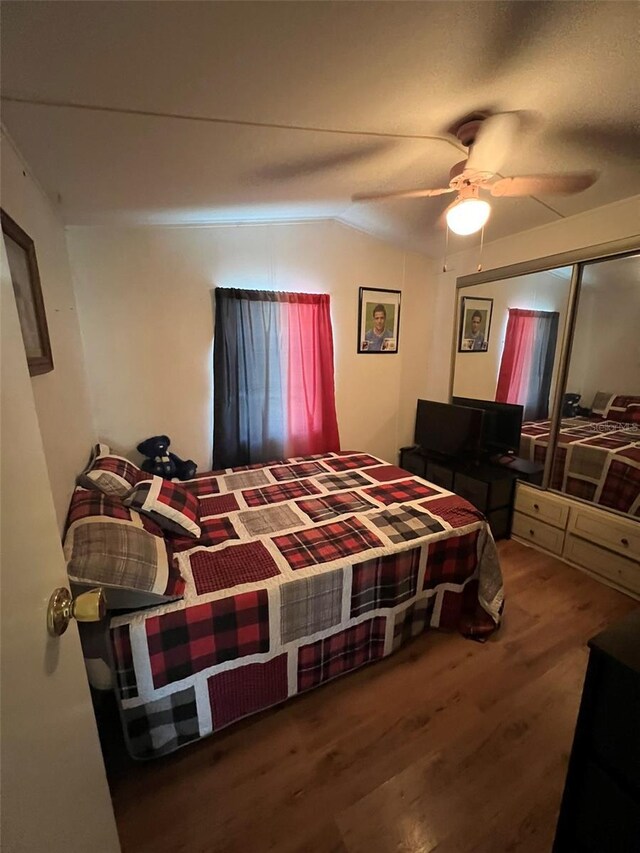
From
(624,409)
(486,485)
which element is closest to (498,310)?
(624,409)

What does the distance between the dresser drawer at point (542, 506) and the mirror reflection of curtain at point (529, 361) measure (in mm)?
572

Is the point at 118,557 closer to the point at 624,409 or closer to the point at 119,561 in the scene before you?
the point at 119,561

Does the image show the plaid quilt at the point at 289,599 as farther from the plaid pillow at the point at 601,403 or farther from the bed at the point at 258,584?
the plaid pillow at the point at 601,403

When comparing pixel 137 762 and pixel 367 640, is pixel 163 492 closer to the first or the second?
pixel 137 762

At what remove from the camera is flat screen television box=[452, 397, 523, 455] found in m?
2.73

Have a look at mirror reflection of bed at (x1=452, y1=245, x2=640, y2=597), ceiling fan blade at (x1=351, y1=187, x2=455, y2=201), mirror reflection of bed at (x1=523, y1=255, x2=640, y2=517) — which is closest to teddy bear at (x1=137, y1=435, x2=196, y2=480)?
ceiling fan blade at (x1=351, y1=187, x2=455, y2=201)

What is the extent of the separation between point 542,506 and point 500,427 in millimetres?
660

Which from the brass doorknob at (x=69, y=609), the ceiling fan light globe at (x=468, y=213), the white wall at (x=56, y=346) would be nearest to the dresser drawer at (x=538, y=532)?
the ceiling fan light globe at (x=468, y=213)

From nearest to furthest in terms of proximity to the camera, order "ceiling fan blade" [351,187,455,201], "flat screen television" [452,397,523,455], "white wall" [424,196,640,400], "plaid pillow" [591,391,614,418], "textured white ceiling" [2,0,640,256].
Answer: "textured white ceiling" [2,0,640,256], "ceiling fan blade" [351,187,455,201], "white wall" [424,196,640,400], "plaid pillow" [591,391,614,418], "flat screen television" [452,397,523,455]

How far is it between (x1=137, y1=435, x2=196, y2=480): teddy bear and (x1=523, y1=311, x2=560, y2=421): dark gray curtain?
261 centimetres

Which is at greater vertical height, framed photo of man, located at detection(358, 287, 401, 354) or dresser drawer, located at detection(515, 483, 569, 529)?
framed photo of man, located at detection(358, 287, 401, 354)

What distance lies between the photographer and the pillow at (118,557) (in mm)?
1185

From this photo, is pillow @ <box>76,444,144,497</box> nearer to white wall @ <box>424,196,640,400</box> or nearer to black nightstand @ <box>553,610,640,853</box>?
black nightstand @ <box>553,610,640,853</box>

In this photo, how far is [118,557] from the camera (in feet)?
4.12
